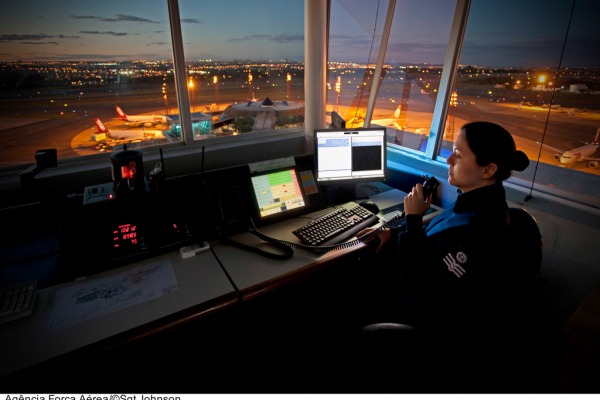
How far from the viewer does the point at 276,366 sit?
1.84 meters

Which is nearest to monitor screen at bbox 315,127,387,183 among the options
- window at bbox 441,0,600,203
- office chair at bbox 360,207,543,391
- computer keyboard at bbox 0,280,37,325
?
window at bbox 441,0,600,203

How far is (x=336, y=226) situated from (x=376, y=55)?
2.42 m

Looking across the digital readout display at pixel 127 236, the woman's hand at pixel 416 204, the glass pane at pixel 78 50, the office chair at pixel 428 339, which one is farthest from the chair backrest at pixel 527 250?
the glass pane at pixel 78 50

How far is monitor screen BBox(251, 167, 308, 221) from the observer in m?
1.74

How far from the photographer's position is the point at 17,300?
111 cm

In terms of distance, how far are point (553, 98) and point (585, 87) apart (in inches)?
21.6

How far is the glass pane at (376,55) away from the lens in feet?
9.59

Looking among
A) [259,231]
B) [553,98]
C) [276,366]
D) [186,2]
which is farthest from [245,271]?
[186,2]

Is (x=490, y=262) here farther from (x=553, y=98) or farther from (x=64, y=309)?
(x=64, y=309)

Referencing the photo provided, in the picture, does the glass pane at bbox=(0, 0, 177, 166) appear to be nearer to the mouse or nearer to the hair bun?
the mouse

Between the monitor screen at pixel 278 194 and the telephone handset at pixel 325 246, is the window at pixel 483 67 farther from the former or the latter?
the monitor screen at pixel 278 194

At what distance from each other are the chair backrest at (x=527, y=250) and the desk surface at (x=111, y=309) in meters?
1.06

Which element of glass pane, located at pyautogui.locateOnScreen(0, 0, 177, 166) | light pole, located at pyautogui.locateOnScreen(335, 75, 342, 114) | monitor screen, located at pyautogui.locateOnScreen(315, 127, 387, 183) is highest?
glass pane, located at pyautogui.locateOnScreen(0, 0, 177, 166)

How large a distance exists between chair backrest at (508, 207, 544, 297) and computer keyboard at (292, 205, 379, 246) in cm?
79
